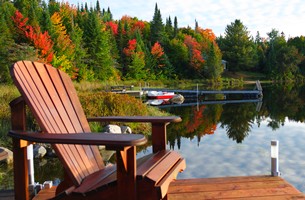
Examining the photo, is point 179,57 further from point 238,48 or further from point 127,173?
point 127,173

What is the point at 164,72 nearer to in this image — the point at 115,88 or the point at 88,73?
the point at 88,73

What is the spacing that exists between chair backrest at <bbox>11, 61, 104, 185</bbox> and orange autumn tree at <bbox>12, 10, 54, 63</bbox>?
1698cm

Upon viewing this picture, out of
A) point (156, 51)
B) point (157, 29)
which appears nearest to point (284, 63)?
point (157, 29)

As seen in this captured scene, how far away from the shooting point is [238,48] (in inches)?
1543

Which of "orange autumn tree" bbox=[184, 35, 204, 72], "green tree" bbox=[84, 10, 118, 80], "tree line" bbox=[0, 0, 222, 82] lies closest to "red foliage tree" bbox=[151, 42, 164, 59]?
"tree line" bbox=[0, 0, 222, 82]

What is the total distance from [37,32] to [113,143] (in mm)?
20444

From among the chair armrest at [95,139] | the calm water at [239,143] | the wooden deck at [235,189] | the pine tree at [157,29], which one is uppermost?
the pine tree at [157,29]

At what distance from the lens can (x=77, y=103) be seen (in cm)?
234

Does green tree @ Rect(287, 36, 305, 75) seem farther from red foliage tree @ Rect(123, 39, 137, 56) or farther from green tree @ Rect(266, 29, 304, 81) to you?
red foliage tree @ Rect(123, 39, 137, 56)

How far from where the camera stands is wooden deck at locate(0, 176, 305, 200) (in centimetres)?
261

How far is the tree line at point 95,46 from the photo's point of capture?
19406mm

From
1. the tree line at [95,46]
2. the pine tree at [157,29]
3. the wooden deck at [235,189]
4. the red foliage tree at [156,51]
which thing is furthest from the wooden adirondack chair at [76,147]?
the pine tree at [157,29]

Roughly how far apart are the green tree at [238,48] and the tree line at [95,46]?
382 centimetres

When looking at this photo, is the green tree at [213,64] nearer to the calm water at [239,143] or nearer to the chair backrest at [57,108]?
the calm water at [239,143]
